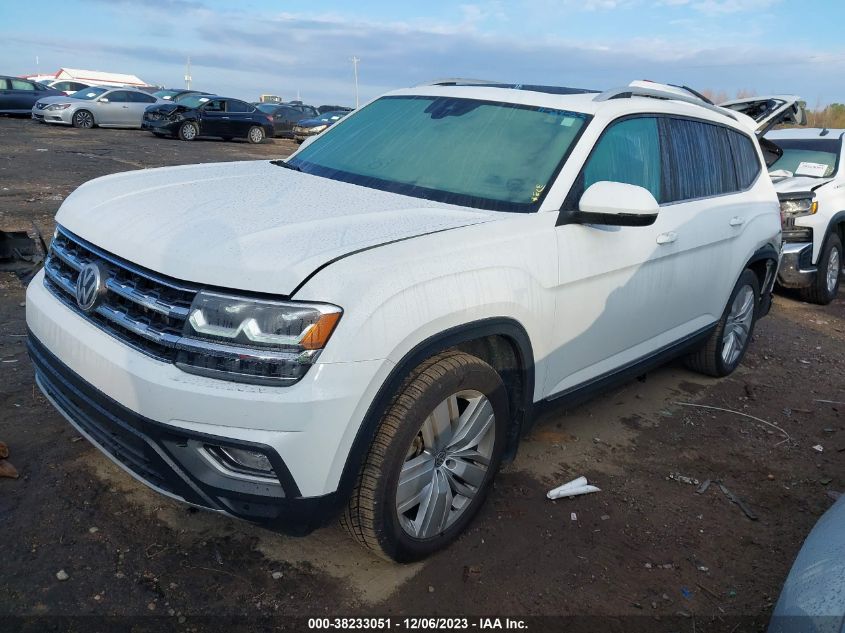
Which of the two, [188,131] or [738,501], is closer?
[738,501]

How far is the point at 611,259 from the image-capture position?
3.29 meters

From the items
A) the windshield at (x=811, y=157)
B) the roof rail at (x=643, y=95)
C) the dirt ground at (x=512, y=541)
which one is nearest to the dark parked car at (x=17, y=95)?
the windshield at (x=811, y=157)

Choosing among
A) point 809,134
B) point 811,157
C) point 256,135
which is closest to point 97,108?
point 256,135

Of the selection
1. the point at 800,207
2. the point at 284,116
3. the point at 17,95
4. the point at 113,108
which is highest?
the point at 800,207

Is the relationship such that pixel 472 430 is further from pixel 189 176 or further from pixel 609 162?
pixel 189 176

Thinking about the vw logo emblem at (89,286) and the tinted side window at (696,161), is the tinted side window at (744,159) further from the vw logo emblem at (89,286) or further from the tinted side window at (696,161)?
the vw logo emblem at (89,286)

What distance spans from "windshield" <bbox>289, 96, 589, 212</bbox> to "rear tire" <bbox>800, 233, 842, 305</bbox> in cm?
535

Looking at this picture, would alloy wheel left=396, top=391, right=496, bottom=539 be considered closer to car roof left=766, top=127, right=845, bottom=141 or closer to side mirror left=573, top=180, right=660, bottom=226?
side mirror left=573, top=180, right=660, bottom=226

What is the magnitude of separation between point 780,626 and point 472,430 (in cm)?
122

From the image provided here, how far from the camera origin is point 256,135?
78.1ft

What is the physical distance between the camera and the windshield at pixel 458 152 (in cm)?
317

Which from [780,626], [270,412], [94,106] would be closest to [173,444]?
[270,412]

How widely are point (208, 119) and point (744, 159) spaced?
2014 centimetres

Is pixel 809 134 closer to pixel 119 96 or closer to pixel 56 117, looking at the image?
pixel 119 96
